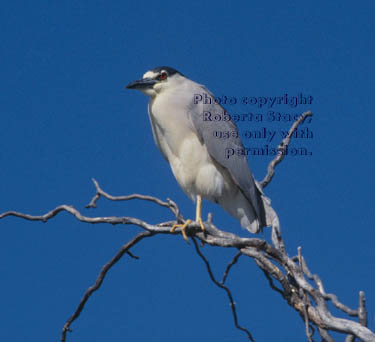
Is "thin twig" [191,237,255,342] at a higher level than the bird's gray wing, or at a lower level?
lower

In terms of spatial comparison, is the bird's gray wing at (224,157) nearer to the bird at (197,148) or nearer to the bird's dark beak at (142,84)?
the bird at (197,148)

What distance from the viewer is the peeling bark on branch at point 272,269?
2.63 m

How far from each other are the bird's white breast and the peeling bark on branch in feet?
2.50

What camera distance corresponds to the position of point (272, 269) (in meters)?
3.22

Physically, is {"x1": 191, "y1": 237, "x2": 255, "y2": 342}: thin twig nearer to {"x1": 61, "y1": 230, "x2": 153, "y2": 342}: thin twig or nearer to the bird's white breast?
{"x1": 61, "y1": 230, "x2": 153, "y2": 342}: thin twig

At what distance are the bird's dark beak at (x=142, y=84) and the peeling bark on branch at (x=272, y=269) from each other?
3.80 feet

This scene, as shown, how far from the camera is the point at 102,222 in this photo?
11.1 feet

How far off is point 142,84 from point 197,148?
26.3 inches

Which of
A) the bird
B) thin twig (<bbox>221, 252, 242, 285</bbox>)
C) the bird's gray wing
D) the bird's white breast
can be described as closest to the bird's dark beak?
the bird

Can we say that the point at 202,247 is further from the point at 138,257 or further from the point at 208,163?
the point at 208,163

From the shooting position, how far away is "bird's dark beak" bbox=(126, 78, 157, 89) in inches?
182

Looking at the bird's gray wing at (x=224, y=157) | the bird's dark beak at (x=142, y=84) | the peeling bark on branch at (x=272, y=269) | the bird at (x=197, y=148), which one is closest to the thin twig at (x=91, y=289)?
the peeling bark on branch at (x=272, y=269)

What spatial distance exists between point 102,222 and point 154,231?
30 cm

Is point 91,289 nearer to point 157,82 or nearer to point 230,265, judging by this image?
point 230,265
